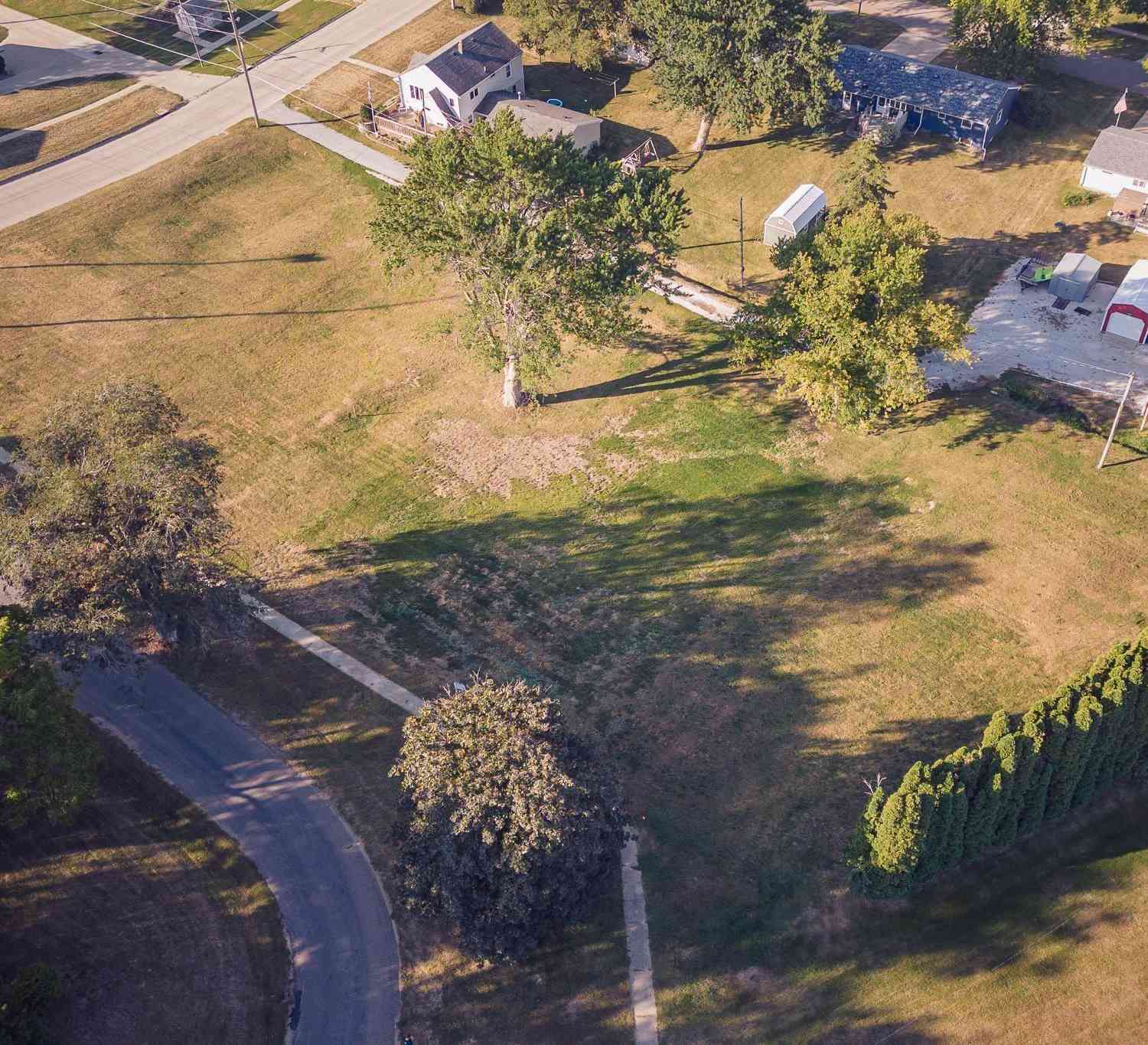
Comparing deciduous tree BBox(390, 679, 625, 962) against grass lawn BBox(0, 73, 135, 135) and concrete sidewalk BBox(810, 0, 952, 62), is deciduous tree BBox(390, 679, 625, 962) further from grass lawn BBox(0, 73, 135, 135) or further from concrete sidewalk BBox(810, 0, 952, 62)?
concrete sidewalk BBox(810, 0, 952, 62)

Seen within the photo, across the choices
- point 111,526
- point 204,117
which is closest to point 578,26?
point 204,117

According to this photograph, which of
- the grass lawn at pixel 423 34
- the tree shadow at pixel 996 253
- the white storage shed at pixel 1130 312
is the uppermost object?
the grass lawn at pixel 423 34

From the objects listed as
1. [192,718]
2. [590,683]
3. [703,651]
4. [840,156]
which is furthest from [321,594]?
[840,156]

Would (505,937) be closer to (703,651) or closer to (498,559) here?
(703,651)

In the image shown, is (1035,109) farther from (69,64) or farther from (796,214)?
(69,64)

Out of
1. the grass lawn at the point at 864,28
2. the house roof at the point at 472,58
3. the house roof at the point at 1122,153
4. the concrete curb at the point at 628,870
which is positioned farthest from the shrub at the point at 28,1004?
the grass lawn at the point at 864,28

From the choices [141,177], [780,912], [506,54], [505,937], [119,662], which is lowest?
[780,912]

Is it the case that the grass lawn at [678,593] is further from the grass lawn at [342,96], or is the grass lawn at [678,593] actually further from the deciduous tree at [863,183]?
the grass lawn at [342,96]
